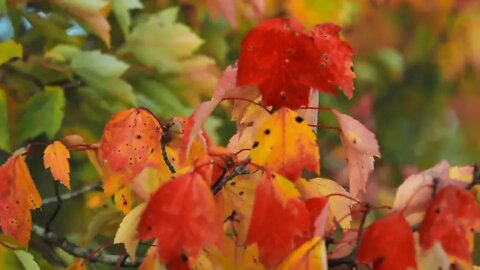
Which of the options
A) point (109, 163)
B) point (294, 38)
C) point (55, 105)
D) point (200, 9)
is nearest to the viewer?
point (294, 38)

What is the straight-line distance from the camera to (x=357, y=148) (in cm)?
104

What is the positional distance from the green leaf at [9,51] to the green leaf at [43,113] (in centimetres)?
12

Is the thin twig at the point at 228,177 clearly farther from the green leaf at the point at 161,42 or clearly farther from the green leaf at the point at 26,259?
the green leaf at the point at 161,42

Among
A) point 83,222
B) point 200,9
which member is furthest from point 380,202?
point 83,222

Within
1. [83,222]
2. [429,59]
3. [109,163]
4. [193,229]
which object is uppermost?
[193,229]

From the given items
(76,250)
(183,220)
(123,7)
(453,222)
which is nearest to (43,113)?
(123,7)

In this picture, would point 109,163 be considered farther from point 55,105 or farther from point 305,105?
point 55,105

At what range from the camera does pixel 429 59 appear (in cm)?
406

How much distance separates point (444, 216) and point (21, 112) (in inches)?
44.4

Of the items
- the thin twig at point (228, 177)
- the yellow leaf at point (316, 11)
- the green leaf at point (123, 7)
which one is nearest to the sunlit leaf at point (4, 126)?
the green leaf at point (123, 7)

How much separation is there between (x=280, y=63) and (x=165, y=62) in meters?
0.97

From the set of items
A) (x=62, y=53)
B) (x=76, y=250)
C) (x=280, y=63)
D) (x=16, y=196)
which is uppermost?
(x=280, y=63)

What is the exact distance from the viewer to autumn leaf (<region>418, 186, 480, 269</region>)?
0.90 metres

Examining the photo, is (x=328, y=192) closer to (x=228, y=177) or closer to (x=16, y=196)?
(x=228, y=177)
